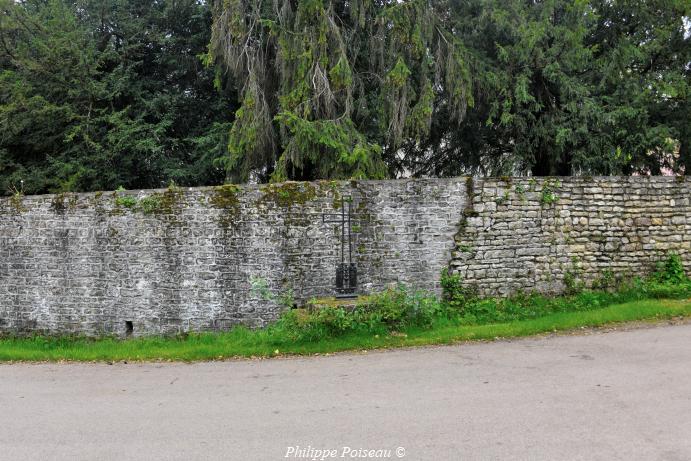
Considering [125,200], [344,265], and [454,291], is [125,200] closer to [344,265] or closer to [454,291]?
[344,265]

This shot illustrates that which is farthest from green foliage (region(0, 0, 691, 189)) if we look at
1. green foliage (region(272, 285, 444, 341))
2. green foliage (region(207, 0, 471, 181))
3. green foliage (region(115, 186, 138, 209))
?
green foliage (region(272, 285, 444, 341))

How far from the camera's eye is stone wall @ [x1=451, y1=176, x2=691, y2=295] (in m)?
9.05

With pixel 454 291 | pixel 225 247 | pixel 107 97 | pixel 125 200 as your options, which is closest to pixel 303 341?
pixel 225 247

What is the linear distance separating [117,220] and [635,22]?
518 inches

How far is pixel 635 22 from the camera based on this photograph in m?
12.8

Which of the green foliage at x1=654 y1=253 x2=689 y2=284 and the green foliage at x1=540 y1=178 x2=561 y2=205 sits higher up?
the green foliage at x1=540 y1=178 x2=561 y2=205

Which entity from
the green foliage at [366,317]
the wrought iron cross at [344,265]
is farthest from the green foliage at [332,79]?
the green foliage at [366,317]

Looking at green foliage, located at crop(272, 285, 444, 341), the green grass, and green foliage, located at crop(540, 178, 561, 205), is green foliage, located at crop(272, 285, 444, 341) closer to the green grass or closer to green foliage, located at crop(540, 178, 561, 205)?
the green grass

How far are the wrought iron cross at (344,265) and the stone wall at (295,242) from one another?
0.09 meters

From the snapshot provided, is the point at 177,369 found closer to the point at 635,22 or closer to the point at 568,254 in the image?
the point at 568,254

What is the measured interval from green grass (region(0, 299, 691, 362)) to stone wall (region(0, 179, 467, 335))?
51 cm

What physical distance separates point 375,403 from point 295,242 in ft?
13.6

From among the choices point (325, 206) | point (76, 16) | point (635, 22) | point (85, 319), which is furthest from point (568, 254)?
point (76, 16)

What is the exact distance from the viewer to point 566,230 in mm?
9211
